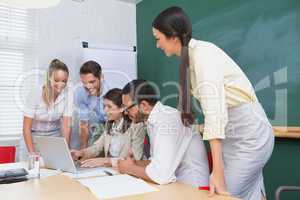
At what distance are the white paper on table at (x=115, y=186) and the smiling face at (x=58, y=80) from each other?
5.25 feet

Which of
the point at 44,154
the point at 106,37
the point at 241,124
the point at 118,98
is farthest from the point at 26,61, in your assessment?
the point at 241,124

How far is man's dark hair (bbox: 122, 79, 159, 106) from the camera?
5.43 feet

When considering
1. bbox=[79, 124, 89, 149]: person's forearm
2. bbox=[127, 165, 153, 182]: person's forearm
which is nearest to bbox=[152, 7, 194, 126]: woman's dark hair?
bbox=[127, 165, 153, 182]: person's forearm

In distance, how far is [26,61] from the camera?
3303mm

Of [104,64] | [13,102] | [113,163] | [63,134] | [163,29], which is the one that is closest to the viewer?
[163,29]

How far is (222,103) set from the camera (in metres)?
1.24

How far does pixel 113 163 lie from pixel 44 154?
0.43 meters

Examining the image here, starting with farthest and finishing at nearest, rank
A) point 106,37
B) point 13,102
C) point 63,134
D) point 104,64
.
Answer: point 106,37 < point 104,64 < point 13,102 < point 63,134

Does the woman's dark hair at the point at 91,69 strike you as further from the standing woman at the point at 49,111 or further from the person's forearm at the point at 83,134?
the person's forearm at the point at 83,134

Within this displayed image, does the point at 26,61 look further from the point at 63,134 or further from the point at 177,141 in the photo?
the point at 177,141

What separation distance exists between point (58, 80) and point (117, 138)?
3.26 ft

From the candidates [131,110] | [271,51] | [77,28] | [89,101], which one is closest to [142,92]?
[131,110]

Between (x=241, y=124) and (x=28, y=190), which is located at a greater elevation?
(x=241, y=124)

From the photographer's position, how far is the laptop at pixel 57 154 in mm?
1609
